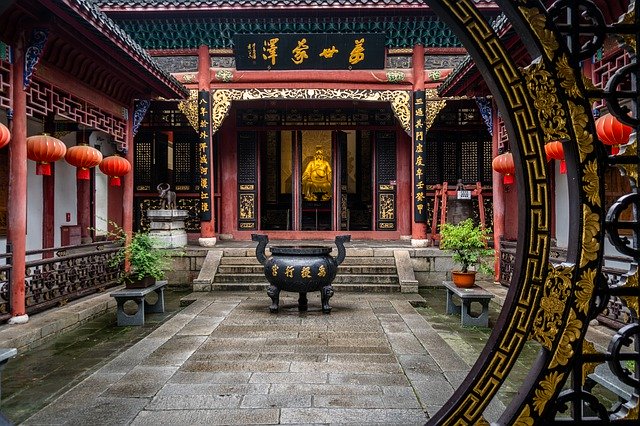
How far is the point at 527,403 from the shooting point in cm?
183

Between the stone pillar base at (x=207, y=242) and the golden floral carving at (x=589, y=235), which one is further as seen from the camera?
the stone pillar base at (x=207, y=242)

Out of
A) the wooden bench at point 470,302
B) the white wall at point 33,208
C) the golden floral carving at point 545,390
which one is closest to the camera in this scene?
the golden floral carving at point 545,390

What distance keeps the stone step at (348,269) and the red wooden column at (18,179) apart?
3.81 meters

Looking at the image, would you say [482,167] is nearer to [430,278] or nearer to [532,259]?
[430,278]

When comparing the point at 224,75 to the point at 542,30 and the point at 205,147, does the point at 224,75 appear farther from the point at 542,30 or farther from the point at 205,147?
the point at 542,30

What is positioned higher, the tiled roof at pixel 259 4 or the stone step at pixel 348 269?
the tiled roof at pixel 259 4

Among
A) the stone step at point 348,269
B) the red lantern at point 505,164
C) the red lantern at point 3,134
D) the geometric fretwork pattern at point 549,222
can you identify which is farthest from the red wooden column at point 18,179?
the red lantern at point 505,164

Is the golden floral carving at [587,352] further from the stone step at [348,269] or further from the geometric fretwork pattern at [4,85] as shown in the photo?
the stone step at [348,269]

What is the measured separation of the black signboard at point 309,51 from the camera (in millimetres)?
9781

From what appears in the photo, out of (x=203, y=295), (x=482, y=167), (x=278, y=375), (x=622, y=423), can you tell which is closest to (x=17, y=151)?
(x=203, y=295)

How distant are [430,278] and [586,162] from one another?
7770 millimetres

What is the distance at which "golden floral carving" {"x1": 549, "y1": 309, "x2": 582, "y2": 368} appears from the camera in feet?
5.98

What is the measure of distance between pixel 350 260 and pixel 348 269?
0.40m

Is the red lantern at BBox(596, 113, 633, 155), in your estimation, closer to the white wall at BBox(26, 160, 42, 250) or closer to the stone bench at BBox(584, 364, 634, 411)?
the stone bench at BBox(584, 364, 634, 411)
